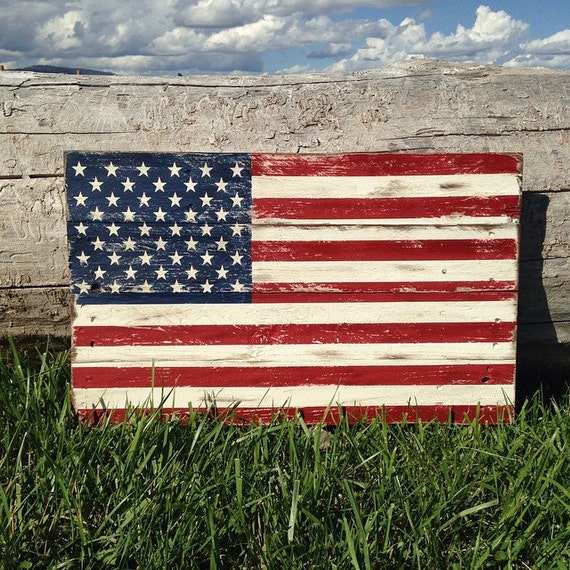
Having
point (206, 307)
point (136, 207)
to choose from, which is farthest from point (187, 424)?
point (136, 207)

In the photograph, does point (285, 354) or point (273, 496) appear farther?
point (285, 354)

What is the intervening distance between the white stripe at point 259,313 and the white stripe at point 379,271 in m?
0.10

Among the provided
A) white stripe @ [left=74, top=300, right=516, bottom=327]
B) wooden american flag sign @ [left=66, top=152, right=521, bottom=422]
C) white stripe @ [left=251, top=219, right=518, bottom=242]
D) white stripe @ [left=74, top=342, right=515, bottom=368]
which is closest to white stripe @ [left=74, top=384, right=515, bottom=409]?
wooden american flag sign @ [left=66, top=152, right=521, bottom=422]

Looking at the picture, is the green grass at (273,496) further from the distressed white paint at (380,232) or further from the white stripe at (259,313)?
the distressed white paint at (380,232)

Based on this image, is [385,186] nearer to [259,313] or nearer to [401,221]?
[401,221]

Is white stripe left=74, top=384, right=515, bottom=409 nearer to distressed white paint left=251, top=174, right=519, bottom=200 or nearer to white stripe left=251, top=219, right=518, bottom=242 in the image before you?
white stripe left=251, top=219, right=518, bottom=242

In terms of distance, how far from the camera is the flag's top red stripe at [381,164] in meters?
2.94

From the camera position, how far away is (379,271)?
3.00 m

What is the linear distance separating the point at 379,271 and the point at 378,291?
0.08m

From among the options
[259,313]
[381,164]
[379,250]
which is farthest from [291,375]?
[381,164]

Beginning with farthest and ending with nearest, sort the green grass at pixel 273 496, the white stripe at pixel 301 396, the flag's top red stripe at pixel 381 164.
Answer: the white stripe at pixel 301 396, the flag's top red stripe at pixel 381 164, the green grass at pixel 273 496

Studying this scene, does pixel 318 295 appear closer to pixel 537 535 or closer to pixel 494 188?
pixel 494 188

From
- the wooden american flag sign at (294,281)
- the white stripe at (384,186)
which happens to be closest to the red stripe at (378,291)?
the wooden american flag sign at (294,281)

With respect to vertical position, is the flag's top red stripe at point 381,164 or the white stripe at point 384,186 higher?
the flag's top red stripe at point 381,164
